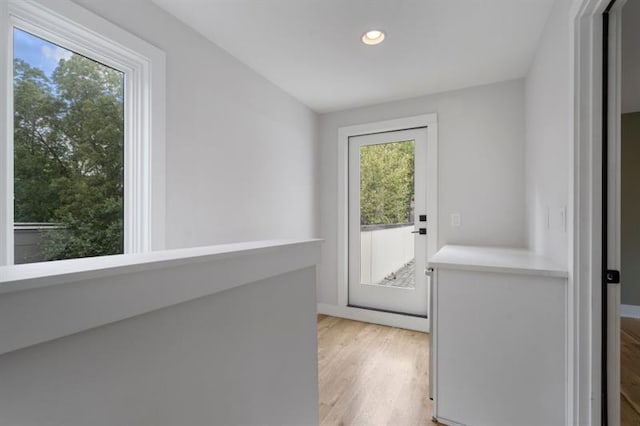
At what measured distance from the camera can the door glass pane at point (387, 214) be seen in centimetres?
318

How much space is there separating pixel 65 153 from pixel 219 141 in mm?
914

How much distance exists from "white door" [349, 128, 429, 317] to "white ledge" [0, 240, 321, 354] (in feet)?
8.73

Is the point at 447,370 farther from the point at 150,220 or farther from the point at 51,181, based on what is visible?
the point at 51,181

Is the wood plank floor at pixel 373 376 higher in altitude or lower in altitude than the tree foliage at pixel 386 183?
lower

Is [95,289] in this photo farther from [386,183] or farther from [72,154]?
[386,183]

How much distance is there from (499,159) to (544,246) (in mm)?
1044

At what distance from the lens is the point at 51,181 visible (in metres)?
1.43

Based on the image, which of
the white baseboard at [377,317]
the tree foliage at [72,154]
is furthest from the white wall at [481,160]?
the tree foliage at [72,154]

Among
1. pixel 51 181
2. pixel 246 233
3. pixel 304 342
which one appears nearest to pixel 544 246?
pixel 304 342

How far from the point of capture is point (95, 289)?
0.47 metres

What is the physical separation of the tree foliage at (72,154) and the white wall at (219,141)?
0.88ft

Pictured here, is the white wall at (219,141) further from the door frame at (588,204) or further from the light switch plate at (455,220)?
the door frame at (588,204)

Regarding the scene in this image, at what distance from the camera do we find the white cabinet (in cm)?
148

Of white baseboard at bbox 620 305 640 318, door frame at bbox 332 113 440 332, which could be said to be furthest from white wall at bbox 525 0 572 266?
white baseboard at bbox 620 305 640 318
